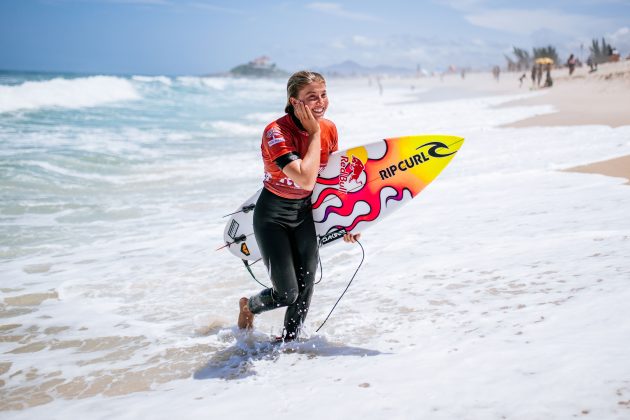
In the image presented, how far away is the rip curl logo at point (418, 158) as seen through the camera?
3799 millimetres

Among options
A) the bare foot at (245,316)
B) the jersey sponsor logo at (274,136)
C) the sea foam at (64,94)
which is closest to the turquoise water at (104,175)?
the bare foot at (245,316)

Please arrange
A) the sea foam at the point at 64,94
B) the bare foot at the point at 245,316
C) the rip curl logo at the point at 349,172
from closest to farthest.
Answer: the bare foot at the point at 245,316
the rip curl logo at the point at 349,172
the sea foam at the point at 64,94

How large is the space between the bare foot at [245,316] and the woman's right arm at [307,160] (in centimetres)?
118

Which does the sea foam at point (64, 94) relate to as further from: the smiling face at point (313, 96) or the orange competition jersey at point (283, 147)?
the smiling face at point (313, 96)

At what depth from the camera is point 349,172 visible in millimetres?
3684

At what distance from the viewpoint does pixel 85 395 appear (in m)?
2.94

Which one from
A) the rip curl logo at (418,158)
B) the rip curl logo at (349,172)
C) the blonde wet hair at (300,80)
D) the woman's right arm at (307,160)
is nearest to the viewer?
the woman's right arm at (307,160)

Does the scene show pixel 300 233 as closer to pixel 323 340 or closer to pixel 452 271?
pixel 323 340

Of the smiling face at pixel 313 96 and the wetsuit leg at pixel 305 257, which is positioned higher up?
the smiling face at pixel 313 96

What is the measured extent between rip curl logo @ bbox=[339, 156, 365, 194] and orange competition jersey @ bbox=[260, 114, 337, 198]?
1.78 feet

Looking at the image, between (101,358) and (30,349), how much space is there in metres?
0.60

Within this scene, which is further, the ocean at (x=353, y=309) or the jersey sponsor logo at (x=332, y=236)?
the jersey sponsor logo at (x=332, y=236)

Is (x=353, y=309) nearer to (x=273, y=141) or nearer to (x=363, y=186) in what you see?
(x=363, y=186)

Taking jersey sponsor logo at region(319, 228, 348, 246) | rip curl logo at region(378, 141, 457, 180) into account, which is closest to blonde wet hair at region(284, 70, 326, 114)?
jersey sponsor logo at region(319, 228, 348, 246)
